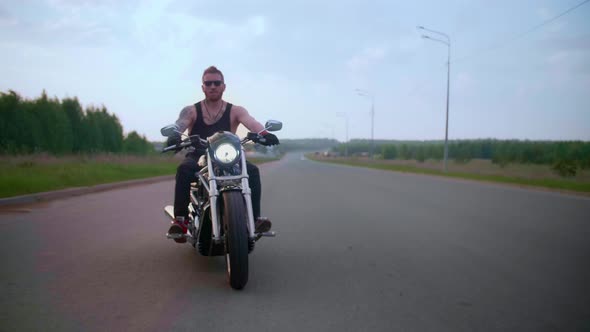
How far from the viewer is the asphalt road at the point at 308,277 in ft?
10.7

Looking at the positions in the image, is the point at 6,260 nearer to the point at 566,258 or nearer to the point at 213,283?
the point at 213,283

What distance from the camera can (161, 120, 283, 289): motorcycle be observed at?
147 inches

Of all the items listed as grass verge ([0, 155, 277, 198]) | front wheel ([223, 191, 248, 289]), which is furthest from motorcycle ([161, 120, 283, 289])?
grass verge ([0, 155, 277, 198])

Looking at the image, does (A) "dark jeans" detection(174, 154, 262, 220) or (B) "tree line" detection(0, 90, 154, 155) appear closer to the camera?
(A) "dark jeans" detection(174, 154, 262, 220)

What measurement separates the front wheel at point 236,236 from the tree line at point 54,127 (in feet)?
64.6

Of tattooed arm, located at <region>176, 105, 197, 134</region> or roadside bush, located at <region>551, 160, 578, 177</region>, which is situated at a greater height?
tattooed arm, located at <region>176, 105, 197, 134</region>

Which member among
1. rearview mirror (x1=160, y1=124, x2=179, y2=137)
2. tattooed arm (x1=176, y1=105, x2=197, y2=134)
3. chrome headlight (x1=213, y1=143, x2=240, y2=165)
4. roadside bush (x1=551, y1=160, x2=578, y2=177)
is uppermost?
tattooed arm (x1=176, y1=105, x2=197, y2=134)

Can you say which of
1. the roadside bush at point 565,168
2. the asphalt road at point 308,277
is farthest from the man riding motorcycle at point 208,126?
the roadside bush at point 565,168

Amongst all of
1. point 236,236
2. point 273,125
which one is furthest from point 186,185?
point 236,236

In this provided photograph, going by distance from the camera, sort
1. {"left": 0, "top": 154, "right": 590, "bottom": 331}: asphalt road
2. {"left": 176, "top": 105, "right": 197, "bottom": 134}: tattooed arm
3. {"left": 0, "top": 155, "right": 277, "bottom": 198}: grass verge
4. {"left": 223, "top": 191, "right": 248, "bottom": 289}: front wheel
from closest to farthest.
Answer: {"left": 0, "top": 154, "right": 590, "bottom": 331}: asphalt road, {"left": 223, "top": 191, "right": 248, "bottom": 289}: front wheel, {"left": 176, "top": 105, "right": 197, "bottom": 134}: tattooed arm, {"left": 0, "top": 155, "right": 277, "bottom": 198}: grass verge

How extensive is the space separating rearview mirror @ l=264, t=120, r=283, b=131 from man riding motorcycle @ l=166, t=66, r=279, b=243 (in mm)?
58

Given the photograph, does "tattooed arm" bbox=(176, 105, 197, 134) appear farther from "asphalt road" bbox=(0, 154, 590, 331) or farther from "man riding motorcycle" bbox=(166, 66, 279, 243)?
"asphalt road" bbox=(0, 154, 590, 331)

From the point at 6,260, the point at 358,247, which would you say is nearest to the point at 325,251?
the point at 358,247

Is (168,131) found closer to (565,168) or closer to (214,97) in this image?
(214,97)
